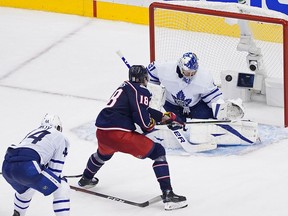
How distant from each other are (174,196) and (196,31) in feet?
8.44

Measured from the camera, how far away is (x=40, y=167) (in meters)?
5.83

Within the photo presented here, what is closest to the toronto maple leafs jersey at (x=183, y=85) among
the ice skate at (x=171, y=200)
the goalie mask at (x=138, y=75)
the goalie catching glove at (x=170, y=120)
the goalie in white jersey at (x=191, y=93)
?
the goalie in white jersey at (x=191, y=93)

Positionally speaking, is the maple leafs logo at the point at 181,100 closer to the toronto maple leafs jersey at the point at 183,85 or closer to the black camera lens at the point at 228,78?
the toronto maple leafs jersey at the point at 183,85

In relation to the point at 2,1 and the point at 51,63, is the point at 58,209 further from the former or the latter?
the point at 2,1

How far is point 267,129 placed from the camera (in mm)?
7766

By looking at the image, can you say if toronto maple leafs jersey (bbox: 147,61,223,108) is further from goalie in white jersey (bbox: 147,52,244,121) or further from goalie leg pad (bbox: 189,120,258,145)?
goalie leg pad (bbox: 189,120,258,145)

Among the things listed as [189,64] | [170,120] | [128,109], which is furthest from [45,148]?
[189,64]

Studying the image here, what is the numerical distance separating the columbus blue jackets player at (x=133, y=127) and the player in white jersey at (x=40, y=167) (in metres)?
0.40

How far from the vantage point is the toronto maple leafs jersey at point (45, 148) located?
231 inches

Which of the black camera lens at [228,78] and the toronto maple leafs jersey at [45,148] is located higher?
the toronto maple leafs jersey at [45,148]

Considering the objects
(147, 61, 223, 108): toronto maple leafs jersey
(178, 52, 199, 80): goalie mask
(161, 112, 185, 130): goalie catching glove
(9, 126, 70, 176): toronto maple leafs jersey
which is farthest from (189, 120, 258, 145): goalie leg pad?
(9, 126, 70, 176): toronto maple leafs jersey

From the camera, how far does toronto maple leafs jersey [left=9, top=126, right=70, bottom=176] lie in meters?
5.87

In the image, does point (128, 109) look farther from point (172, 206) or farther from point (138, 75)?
point (172, 206)

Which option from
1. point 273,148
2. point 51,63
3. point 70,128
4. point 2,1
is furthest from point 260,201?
point 2,1
